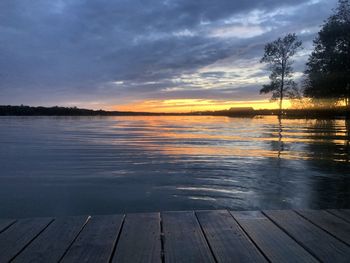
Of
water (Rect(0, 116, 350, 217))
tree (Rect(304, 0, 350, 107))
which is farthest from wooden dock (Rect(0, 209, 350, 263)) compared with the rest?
tree (Rect(304, 0, 350, 107))

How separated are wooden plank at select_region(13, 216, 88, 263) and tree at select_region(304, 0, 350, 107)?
39.0 meters

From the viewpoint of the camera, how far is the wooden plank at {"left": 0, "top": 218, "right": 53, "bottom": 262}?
2863 millimetres

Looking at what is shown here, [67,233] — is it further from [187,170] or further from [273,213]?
[187,170]

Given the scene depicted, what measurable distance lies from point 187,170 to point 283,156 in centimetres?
395

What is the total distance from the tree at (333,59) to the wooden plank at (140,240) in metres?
38.6

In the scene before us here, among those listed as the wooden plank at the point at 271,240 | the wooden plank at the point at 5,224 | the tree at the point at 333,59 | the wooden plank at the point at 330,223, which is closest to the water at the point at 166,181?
the wooden plank at the point at 5,224

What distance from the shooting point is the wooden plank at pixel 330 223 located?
3266mm

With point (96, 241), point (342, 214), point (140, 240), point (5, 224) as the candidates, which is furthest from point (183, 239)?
point (342, 214)

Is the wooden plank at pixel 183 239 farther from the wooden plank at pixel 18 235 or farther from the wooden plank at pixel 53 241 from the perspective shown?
the wooden plank at pixel 18 235

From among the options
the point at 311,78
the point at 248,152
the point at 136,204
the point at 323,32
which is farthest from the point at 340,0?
the point at 136,204

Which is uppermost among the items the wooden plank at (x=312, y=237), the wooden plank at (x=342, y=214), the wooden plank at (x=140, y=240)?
the wooden plank at (x=140, y=240)

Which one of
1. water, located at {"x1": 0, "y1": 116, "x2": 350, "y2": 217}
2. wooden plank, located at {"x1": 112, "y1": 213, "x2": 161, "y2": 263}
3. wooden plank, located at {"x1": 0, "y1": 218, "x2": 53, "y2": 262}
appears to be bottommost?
water, located at {"x1": 0, "y1": 116, "x2": 350, "y2": 217}

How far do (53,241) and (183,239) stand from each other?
109cm

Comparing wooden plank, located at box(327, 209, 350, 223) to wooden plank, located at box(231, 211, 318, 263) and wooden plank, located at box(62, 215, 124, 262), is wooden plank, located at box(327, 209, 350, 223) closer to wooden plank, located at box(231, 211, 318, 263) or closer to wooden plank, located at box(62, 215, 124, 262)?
wooden plank, located at box(231, 211, 318, 263)
